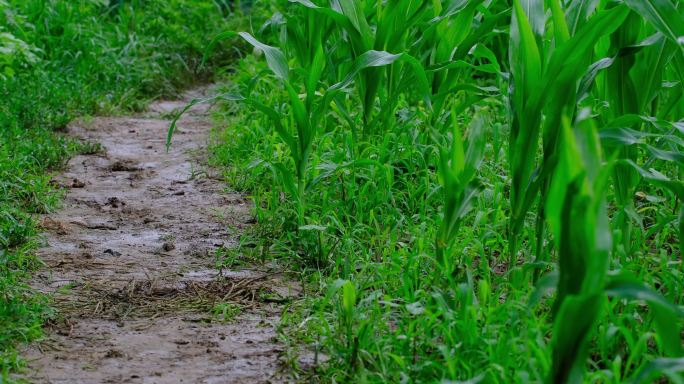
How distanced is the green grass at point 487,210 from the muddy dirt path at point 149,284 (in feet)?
0.53

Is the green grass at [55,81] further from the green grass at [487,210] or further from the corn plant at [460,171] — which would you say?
the corn plant at [460,171]

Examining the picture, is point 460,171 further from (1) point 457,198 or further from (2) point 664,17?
(2) point 664,17

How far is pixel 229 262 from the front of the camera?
363 centimetres

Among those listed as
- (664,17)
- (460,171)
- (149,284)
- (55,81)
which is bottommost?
(149,284)

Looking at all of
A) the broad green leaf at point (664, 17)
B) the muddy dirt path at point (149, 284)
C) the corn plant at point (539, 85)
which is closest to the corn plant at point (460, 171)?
the corn plant at point (539, 85)

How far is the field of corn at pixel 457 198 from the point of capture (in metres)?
2.35

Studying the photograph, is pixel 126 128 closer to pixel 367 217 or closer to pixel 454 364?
pixel 367 217

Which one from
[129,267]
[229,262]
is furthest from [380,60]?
[129,267]

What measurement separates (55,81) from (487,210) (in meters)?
3.56

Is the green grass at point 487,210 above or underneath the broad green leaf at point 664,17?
underneath

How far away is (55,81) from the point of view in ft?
19.9

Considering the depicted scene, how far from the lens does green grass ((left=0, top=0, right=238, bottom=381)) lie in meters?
3.49

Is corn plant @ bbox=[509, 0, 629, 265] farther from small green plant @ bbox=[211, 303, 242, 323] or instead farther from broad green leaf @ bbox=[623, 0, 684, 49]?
small green plant @ bbox=[211, 303, 242, 323]

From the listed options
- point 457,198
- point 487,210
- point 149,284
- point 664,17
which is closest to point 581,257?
point 457,198
